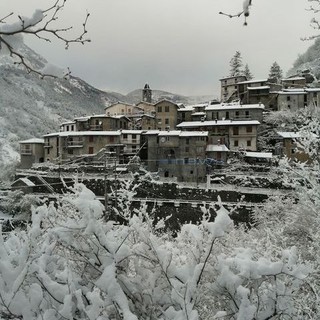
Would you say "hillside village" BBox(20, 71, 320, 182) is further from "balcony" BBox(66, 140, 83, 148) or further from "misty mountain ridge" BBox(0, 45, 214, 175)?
"misty mountain ridge" BBox(0, 45, 214, 175)

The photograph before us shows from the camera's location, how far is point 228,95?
65.5 m

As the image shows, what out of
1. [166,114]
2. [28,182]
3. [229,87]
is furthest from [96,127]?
[229,87]

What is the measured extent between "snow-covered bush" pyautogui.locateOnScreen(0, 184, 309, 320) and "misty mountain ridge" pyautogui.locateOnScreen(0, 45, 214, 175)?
223ft

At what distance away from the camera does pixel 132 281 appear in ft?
8.97

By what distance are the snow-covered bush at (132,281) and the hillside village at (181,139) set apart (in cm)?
3639

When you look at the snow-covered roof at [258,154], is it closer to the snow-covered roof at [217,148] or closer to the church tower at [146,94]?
the snow-covered roof at [217,148]

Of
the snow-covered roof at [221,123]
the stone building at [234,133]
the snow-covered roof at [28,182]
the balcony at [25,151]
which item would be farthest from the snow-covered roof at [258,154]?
the balcony at [25,151]

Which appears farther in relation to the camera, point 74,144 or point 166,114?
point 166,114

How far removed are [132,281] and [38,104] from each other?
104 m

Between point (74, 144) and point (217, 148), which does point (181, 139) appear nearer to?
point (217, 148)

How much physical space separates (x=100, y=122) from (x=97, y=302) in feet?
163

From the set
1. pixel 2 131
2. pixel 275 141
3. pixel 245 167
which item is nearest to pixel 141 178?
pixel 245 167

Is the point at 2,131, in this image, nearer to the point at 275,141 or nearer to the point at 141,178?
the point at 141,178

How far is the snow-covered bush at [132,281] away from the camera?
2404 millimetres
